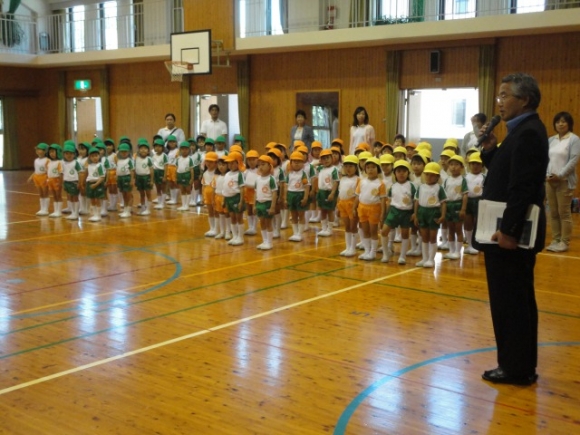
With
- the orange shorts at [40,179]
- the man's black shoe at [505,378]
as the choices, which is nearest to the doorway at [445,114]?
the orange shorts at [40,179]

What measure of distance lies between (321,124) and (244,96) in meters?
2.36

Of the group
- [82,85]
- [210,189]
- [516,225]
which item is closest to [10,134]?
[82,85]

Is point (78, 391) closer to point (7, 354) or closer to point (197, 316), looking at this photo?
point (7, 354)

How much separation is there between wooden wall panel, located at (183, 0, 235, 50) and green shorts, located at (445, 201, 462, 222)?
393 inches

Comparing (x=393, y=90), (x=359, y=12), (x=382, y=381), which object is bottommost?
(x=382, y=381)

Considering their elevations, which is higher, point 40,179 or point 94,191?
point 40,179

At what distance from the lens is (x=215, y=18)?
1731 cm

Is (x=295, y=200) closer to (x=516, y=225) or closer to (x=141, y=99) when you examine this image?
(x=516, y=225)

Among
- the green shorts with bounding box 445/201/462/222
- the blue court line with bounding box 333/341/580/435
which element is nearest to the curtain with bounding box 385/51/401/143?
the green shorts with bounding box 445/201/462/222

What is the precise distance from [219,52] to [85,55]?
5.85 m

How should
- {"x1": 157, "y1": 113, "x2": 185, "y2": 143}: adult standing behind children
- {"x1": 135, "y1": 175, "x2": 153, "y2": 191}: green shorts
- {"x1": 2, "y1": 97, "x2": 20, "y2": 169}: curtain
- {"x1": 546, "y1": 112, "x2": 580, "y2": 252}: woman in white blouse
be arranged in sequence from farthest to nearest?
{"x1": 2, "y1": 97, "x2": 20, "y2": 169}: curtain, {"x1": 157, "y1": 113, "x2": 185, "y2": 143}: adult standing behind children, {"x1": 135, "y1": 175, "x2": 153, "y2": 191}: green shorts, {"x1": 546, "y1": 112, "x2": 580, "y2": 252}: woman in white blouse

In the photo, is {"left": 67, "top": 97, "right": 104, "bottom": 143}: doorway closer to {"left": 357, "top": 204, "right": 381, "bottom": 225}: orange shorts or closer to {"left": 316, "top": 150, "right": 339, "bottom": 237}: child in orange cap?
{"left": 316, "top": 150, "right": 339, "bottom": 237}: child in orange cap

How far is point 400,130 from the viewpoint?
636 inches

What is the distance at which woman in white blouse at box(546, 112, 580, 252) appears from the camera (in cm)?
905
